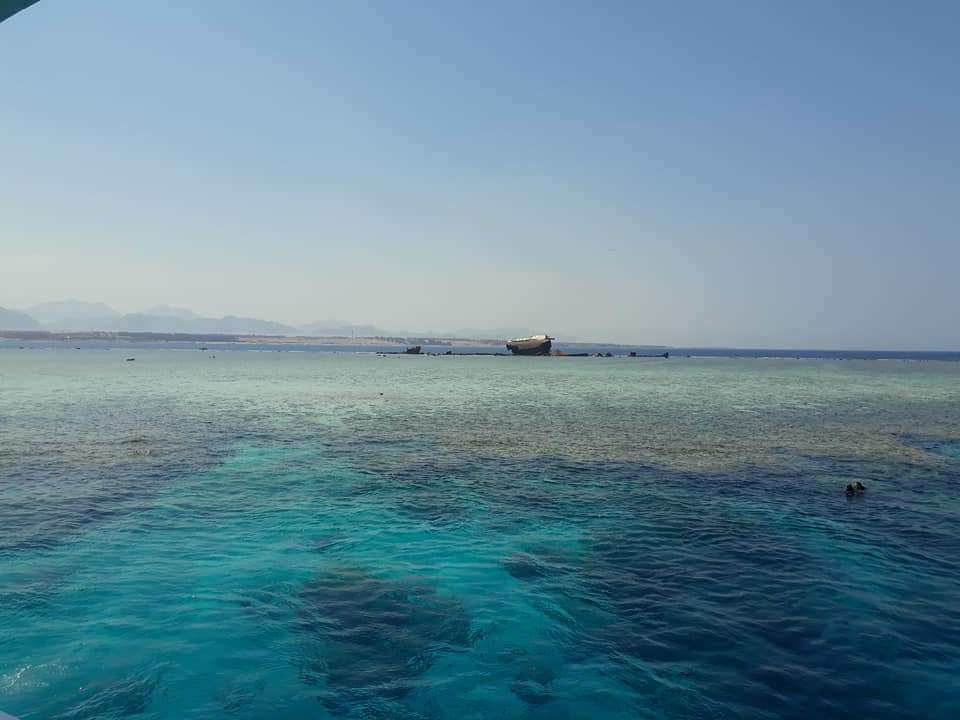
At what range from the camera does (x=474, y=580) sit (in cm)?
1482

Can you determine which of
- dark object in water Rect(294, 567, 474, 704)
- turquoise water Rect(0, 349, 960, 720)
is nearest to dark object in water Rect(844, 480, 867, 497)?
turquoise water Rect(0, 349, 960, 720)

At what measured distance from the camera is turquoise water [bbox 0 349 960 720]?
10141 mm

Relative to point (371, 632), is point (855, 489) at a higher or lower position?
higher

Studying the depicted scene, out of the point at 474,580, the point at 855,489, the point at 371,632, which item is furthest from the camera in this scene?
the point at 855,489

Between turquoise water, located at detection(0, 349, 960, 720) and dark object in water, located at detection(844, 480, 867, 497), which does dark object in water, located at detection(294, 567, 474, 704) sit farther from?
dark object in water, located at detection(844, 480, 867, 497)

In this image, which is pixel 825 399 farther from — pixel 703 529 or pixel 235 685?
pixel 235 685

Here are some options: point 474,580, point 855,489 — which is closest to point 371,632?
point 474,580

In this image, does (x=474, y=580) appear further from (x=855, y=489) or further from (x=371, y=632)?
(x=855, y=489)

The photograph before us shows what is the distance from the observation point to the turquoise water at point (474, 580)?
399 inches

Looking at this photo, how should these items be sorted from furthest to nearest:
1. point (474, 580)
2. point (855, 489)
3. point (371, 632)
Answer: point (855, 489) < point (474, 580) < point (371, 632)

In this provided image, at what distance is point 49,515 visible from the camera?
19.5 meters

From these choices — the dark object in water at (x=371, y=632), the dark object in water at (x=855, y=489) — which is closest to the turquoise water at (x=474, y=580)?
the dark object in water at (x=371, y=632)

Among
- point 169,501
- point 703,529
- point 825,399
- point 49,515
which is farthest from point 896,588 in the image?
point 825,399

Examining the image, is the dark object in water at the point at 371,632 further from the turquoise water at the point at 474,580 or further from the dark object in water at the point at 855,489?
the dark object in water at the point at 855,489
